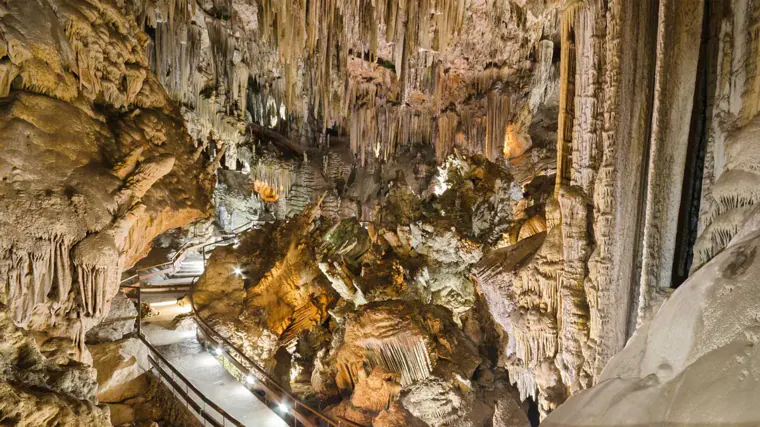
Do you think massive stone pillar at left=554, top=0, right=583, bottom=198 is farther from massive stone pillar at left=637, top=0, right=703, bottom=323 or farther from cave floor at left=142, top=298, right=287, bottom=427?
cave floor at left=142, top=298, right=287, bottom=427

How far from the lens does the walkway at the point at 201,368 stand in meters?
5.77

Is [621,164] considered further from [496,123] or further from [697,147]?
[496,123]

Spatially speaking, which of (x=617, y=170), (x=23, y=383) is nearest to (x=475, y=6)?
(x=617, y=170)

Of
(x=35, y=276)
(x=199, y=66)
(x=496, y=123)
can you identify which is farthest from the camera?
(x=496, y=123)

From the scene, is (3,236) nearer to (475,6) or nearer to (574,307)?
(574,307)

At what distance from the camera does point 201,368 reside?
264 inches

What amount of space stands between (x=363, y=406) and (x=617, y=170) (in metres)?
6.60

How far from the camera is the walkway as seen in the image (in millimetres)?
5773

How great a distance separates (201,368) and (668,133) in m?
7.13

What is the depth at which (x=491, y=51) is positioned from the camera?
11406mm

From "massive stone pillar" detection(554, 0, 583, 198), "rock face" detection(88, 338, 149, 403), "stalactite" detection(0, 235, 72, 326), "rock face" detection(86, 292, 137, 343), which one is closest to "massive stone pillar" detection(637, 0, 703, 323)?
"massive stone pillar" detection(554, 0, 583, 198)

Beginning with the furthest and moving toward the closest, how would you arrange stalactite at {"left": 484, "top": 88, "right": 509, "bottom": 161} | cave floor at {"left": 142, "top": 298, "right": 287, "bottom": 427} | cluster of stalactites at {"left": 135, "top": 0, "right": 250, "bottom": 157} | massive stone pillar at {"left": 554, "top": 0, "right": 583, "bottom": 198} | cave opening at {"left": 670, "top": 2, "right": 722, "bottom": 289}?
stalactite at {"left": 484, "top": 88, "right": 509, "bottom": 161} → cluster of stalactites at {"left": 135, "top": 0, "right": 250, "bottom": 157} → cave floor at {"left": 142, "top": 298, "right": 287, "bottom": 427} → massive stone pillar at {"left": 554, "top": 0, "right": 583, "bottom": 198} → cave opening at {"left": 670, "top": 2, "right": 722, "bottom": 289}

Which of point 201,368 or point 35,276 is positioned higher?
point 35,276

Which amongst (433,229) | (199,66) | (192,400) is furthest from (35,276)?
(199,66)
